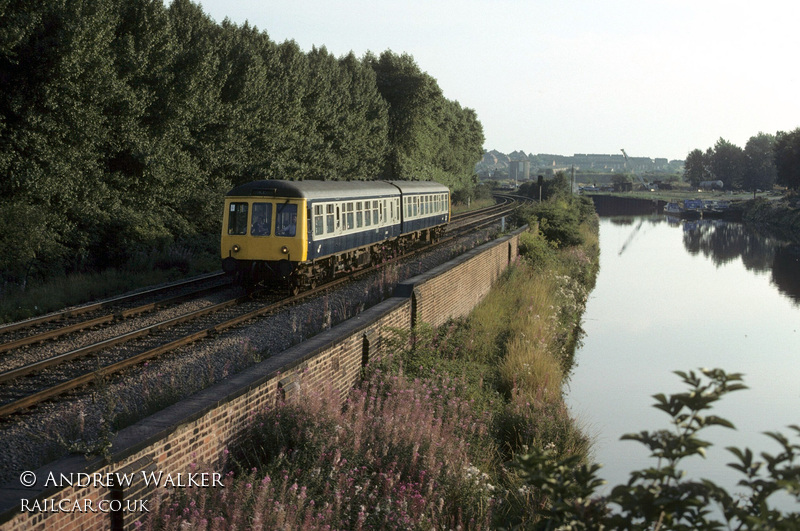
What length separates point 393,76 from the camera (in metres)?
50.4

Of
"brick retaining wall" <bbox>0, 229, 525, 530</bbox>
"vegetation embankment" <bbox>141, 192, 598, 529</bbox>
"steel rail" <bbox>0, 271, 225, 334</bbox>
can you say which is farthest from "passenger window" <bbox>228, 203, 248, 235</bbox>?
"brick retaining wall" <bbox>0, 229, 525, 530</bbox>

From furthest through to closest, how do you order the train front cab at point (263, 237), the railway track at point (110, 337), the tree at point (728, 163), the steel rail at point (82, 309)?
1. the tree at point (728, 163)
2. the train front cab at point (263, 237)
3. the steel rail at point (82, 309)
4. the railway track at point (110, 337)

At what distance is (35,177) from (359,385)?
1196 centimetres

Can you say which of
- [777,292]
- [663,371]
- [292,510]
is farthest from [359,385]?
[777,292]

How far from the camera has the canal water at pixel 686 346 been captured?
13.2 m

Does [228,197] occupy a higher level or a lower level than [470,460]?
higher

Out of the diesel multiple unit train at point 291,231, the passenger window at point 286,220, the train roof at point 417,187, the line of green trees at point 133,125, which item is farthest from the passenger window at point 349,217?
the line of green trees at point 133,125

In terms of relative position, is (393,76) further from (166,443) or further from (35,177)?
(166,443)

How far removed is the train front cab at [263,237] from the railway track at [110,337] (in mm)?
602

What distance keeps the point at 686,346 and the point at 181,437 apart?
58.2ft

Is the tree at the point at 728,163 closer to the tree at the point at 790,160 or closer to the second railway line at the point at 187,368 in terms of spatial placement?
the tree at the point at 790,160

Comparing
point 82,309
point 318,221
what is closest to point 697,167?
point 318,221

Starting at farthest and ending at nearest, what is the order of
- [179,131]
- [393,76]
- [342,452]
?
[393,76], [179,131], [342,452]

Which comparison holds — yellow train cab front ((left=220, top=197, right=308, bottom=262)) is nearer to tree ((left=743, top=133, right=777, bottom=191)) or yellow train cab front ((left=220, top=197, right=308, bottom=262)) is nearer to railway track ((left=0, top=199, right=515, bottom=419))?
railway track ((left=0, top=199, right=515, bottom=419))
